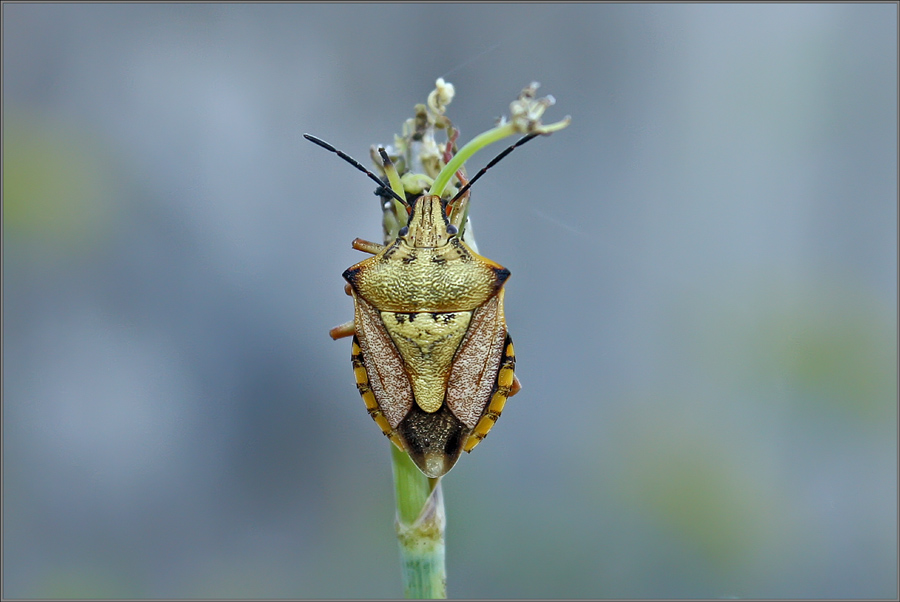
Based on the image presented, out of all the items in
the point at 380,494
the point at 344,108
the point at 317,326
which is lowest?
the point at 380,494

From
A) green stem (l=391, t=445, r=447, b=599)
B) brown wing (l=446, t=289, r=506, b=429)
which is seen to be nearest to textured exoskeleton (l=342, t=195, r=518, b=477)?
brown wing (l=446, t=289, r=506, b=429)

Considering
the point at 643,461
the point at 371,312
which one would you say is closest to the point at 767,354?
the point at 643,461

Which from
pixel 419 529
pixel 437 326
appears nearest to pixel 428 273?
pixel 437 326

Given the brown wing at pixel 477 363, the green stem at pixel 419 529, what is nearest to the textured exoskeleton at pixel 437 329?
the brown wing at pixel 477 363

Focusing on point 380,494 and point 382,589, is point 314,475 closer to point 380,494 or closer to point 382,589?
point 380,494

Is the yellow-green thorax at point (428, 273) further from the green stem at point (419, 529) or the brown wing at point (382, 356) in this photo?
the green stem at point (419, 529)

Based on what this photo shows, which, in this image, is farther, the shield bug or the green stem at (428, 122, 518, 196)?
the shield bug

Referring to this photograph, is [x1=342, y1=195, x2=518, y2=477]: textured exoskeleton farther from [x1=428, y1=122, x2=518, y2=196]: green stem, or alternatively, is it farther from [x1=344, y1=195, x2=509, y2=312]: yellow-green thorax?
[x1=428, y1=122, x2=518, y2=196]: green stem
